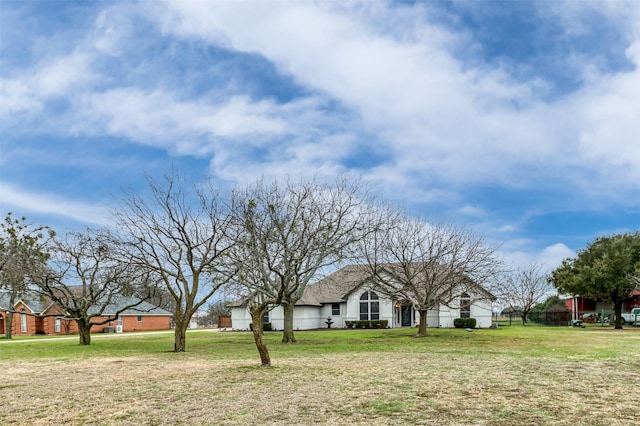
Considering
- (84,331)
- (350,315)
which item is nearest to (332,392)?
(84,331)

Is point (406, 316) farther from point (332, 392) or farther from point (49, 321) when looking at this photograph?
point (332, 392)

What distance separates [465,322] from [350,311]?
1006 cm

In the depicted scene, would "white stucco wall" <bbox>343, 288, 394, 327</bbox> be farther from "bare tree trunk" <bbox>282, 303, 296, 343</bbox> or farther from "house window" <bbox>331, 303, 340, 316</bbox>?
"bare tree trunk" <bbox>282, 303, 296, 343</bbox>

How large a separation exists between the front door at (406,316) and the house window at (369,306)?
2508mm

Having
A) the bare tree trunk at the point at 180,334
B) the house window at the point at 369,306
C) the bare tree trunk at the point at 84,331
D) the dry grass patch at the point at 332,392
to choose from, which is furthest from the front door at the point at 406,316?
the dry grass patch at the point at 332,392

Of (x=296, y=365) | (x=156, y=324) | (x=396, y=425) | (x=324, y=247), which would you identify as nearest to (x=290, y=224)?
(x=324, y=247)

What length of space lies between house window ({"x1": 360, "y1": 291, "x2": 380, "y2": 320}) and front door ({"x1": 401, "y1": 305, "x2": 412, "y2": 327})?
8.23ft

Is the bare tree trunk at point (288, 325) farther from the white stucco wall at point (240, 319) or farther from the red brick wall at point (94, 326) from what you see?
the red brick wall at point (94, 326)

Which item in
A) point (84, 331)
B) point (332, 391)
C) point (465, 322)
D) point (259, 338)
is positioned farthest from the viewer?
point (465, 322)

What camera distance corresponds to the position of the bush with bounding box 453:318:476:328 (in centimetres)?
4791

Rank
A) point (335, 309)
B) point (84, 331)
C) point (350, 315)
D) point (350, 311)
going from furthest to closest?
point (335, 309) → point (350, 311) → point (350, 315) → point (84, 331)

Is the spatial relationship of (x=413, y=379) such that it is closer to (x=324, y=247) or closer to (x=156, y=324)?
(x=324, y=247)

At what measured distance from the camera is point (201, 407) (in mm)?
9906

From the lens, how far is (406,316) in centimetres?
5128
